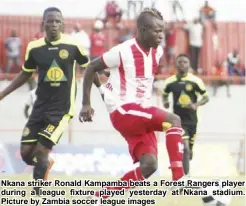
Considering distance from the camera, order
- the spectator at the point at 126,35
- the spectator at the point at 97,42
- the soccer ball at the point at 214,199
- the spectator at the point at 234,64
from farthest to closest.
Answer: the spectator at the point at 234,64 → the spectator at the point at 126,35 → the spectator at the point at 97,42 → the soccer ball at the point at 214,199

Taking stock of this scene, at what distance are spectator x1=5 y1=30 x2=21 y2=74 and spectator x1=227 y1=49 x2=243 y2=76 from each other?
20.6ft

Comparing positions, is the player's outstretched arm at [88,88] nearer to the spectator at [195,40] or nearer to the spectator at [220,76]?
the spectator at [220,76]

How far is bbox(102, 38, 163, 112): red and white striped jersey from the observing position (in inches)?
334

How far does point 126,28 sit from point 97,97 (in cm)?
292

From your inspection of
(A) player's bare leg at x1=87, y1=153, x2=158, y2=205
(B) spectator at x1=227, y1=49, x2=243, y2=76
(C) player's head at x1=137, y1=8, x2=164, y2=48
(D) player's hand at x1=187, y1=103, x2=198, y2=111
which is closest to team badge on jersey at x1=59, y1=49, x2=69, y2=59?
(C) player's head at x1=137, y1=8, x2=164, y2=48

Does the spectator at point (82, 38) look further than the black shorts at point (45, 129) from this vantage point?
Yes

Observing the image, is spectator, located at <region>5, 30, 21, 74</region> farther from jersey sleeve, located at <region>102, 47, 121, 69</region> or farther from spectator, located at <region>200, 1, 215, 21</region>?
jersey sleeve, located at <region>102, 47, 121, 69</region>

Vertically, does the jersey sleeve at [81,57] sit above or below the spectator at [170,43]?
below

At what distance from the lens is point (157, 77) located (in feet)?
67.6

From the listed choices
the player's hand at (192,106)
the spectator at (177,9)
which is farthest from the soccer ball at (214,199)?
the spectator at (177,9)

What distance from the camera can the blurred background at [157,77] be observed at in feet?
58.3

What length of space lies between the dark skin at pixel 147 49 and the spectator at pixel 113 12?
632 inches

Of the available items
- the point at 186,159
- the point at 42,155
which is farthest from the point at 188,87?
the point at 42,155

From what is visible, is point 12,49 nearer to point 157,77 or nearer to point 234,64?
point 157,77
